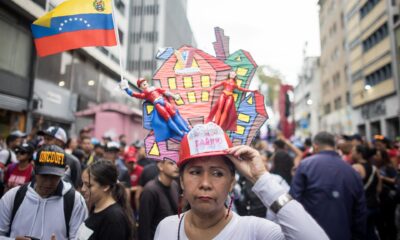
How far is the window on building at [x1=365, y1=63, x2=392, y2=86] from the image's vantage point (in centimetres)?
2442

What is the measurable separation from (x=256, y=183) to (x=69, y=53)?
19.0m

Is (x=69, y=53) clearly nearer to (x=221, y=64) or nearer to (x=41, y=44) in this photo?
(x=41, y=44)

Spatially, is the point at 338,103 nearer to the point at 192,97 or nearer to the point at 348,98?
the point at 348,98

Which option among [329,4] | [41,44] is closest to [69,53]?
[41,44]

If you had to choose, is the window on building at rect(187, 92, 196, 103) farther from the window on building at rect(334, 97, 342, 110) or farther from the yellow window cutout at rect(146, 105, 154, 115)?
the window on building at rect(334, 97, 342, 110)

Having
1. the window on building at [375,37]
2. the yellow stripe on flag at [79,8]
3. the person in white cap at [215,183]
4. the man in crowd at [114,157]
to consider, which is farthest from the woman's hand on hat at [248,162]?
the window on building at [375,37]

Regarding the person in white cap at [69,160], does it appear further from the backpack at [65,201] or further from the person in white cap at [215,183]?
the person in white cap at [215,183]

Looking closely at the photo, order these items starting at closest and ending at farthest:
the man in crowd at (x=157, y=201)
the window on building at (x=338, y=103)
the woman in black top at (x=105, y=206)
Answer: the woman in black top at (x=105, y=206) < the man in crowd at (x=157, y=201) < the window on building at (x=338, y=103)

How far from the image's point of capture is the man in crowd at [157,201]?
3.55 metres

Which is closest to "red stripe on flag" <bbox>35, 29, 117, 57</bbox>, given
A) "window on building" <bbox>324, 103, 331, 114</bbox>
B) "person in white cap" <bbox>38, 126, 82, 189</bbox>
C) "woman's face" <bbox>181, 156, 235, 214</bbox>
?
"woman's face" <bbox>181, 156, 235, 214</bbox>

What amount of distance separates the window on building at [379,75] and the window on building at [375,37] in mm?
2301

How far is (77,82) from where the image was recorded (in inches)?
770

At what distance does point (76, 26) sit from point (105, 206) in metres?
1.71

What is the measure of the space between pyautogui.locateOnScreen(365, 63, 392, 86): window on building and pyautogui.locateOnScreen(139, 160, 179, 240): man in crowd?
82.9 ft
